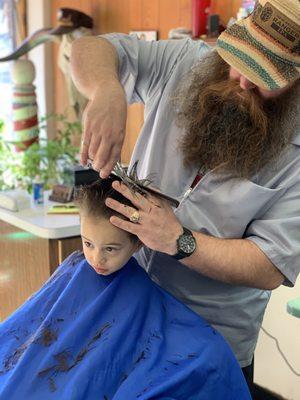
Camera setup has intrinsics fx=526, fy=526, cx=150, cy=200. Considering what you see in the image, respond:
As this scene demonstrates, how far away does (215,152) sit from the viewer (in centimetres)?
118

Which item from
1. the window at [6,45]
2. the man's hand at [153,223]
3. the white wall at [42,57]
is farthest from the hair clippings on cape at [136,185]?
the window at [6,45]

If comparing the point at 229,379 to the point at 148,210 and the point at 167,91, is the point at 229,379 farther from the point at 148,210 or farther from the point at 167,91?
the point at 167,91

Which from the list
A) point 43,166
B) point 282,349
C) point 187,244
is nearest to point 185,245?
point 187,244

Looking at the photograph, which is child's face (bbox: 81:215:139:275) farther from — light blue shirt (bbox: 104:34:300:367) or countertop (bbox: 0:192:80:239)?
countertop (bbox: 0:192:80:239)

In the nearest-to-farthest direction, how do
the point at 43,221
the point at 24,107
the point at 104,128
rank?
the point at 104,128, the point at 43,221, the point at 24,107

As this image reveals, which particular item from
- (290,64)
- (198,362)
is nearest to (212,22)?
(290,64)

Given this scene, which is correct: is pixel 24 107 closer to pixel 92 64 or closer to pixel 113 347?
pixel 92 64

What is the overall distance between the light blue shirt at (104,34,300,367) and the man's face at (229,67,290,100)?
102 mm

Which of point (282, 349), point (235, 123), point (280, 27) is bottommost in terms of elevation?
point (282, 349)

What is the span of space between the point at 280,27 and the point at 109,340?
70cm

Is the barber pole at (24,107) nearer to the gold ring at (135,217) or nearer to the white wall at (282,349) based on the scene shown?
the white wall at (282,349)

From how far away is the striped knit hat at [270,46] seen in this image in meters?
0.98

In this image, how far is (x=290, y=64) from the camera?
1005 millimetres

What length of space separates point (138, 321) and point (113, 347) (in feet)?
0.26
